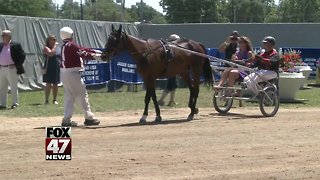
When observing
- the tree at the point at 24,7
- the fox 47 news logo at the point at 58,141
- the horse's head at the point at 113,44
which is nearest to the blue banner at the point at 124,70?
the horse's head at the point at 113,44

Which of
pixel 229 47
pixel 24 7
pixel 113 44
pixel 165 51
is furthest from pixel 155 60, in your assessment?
pixel 24 7

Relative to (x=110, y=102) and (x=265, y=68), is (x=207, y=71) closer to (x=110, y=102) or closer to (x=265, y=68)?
(x=265, y=68)

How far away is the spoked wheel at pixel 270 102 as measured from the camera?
48.5 ft

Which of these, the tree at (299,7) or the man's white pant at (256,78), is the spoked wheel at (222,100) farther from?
the tree at (299,7)

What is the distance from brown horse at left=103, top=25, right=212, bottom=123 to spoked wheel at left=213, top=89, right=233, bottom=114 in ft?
2.92

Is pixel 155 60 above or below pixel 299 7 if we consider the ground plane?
below

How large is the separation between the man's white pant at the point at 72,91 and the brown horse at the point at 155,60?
76 centimetres

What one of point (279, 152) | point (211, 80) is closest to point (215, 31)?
point (211, 80)

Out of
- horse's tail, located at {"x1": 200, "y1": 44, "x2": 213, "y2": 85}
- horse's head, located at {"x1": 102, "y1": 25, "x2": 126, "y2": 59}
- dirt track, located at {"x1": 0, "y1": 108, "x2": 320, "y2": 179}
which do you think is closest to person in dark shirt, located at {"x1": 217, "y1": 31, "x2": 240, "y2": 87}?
horse's tail, located at {"x1": 200, "y1": 44, "x2": 213, "y2": 85}

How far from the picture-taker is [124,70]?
2452 cm

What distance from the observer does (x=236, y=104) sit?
58.5 ft

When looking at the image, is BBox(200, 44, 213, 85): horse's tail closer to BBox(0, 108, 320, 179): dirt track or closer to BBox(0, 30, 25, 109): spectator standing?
BBox(0, 108, 320, 179): dirt track

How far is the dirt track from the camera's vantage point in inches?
328

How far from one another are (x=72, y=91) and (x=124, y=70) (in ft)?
38.8
